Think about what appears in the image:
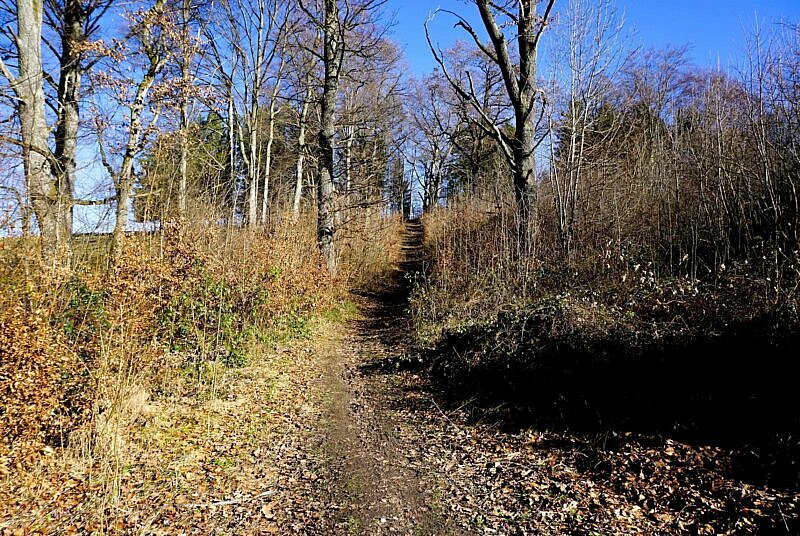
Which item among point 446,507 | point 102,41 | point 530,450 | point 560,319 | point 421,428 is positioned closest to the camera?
point 446,507

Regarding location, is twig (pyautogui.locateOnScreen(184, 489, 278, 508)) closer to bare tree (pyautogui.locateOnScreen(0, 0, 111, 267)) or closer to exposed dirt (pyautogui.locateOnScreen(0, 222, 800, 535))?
exposed dirt (pyautogui.locateOnScreen(0, 222, 800, 535))

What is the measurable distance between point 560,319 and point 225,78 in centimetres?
1630

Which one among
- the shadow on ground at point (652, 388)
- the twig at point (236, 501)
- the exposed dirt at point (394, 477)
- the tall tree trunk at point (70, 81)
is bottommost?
the twig at point (236, 501)

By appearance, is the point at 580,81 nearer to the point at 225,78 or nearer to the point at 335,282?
the point at 335,282

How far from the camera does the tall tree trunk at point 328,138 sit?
16.2m

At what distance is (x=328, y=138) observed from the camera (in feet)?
53.9

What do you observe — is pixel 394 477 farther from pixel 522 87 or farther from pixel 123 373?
pixel 522 87

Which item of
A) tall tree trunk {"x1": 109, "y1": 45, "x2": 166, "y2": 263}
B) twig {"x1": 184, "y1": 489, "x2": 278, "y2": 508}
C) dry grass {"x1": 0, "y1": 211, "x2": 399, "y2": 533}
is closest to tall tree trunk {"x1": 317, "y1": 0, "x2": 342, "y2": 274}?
tall tree trunk {"x1": 109, "y1": 45, "x2": 166, "y2": 263}

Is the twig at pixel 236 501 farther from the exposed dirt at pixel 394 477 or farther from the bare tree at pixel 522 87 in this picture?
the bare tree at pixel 522 87

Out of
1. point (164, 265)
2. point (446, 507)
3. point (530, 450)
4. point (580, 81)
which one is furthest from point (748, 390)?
point (580, 81)

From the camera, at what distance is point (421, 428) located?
652 centimetres

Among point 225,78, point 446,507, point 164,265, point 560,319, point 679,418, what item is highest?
point 225,78

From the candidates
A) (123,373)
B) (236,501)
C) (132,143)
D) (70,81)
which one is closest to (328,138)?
(132,143)

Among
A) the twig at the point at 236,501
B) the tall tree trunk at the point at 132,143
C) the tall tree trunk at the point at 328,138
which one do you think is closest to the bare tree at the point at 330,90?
the tall tree trunk at the point at 328,138
